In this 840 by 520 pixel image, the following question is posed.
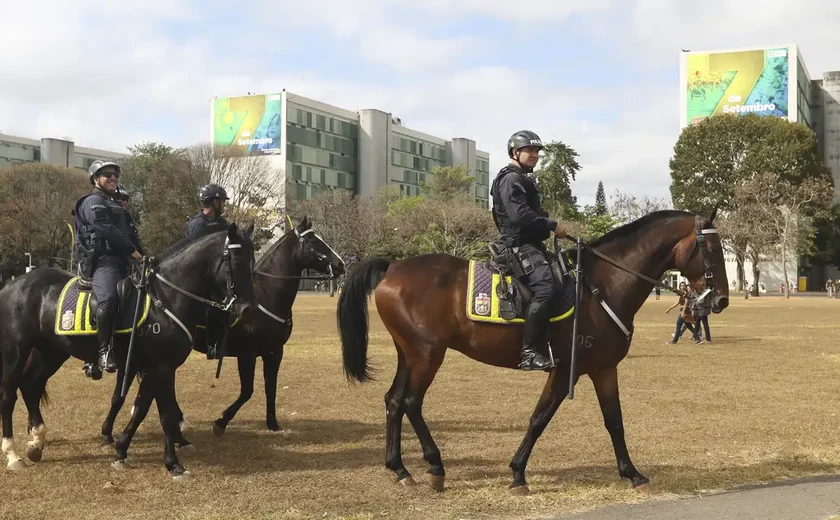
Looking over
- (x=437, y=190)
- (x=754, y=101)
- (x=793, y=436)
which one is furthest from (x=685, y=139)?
(x=793, y=436)

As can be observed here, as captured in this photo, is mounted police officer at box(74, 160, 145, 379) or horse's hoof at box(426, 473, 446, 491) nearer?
horse's hoof at box(426, 473, 446, 491)

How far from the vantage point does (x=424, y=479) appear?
8.22 metres

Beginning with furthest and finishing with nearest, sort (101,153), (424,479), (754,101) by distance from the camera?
(101,153), (754,101), (424,479)

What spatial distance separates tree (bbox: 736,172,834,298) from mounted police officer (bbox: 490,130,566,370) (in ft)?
220

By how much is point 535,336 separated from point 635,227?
5.26ft

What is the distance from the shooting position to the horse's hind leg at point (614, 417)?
783 centimetres

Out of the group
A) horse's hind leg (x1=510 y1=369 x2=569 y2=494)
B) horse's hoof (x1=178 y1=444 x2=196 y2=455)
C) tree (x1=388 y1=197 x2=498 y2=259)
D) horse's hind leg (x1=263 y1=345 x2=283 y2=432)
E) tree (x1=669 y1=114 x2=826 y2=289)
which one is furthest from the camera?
tree (x1=669 y1=114 x2=826 y2=289)

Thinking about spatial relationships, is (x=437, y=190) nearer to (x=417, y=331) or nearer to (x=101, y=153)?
(x=101, y=153)

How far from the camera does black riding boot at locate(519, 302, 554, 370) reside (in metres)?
7.68

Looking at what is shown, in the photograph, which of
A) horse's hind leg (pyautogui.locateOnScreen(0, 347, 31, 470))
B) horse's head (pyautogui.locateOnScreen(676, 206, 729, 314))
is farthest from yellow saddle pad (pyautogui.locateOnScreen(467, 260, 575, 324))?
horse's hind leg (pyautogui.locateOnScreen(0, 347, 31, 470))

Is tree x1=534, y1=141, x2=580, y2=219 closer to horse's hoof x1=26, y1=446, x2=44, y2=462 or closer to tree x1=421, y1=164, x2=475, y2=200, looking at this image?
tree x1=421, y1=164, x2=475, y2=200

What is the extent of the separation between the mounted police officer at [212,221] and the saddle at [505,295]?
141 inches

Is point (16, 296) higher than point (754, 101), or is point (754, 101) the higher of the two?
point (754, 101)

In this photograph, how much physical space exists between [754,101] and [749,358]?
7883 centimetres
